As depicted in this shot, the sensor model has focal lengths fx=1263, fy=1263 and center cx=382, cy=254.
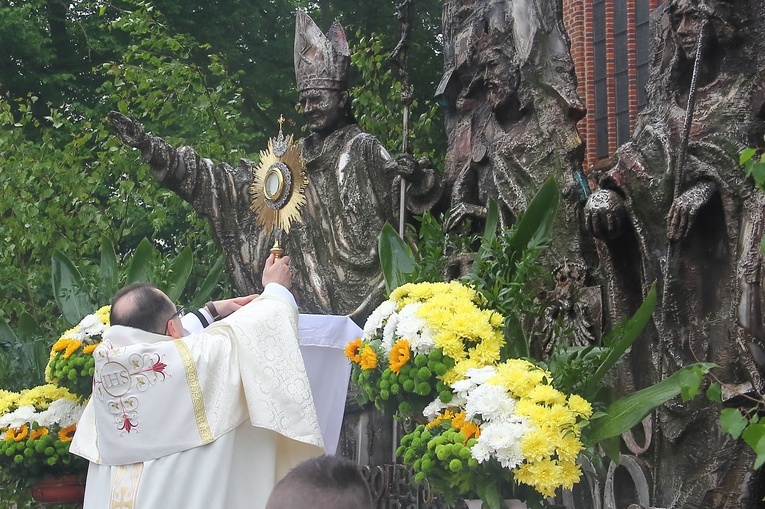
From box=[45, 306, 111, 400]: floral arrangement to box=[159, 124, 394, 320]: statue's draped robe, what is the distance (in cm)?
221

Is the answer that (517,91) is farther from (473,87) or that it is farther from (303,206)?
(303,206)

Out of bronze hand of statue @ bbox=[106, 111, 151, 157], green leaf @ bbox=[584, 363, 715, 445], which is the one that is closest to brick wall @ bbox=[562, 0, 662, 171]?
bronze hand of statue @ bbox=[106, 111, 151, 157]

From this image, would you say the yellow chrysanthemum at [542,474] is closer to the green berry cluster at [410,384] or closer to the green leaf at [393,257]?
the green berry cluster at [410,384]

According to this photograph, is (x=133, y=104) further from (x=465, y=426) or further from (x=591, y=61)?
(x=465, y=426)

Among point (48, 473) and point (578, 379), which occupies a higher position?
point (578, 379)

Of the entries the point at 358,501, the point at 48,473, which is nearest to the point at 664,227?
the point at 48,473

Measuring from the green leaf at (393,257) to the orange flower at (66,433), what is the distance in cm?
195

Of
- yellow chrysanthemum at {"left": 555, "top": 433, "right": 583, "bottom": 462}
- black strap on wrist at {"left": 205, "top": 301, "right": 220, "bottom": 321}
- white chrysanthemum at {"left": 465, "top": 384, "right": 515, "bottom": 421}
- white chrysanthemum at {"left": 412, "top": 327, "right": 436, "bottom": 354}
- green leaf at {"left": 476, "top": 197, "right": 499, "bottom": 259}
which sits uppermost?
green leaf at {"left": 476, "top": 197, "right": 499, "bottom": 259}

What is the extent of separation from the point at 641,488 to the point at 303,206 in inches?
136

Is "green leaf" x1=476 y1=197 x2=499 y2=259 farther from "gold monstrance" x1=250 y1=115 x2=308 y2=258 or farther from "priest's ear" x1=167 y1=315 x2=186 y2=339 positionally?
"gold monstrance" x1=250 y1=115 x2=308 y2=258

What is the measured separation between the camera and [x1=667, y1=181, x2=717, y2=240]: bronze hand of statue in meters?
6.17

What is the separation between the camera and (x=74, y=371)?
257 inches

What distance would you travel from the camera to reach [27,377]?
25.7ft

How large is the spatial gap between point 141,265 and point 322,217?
1.52m
